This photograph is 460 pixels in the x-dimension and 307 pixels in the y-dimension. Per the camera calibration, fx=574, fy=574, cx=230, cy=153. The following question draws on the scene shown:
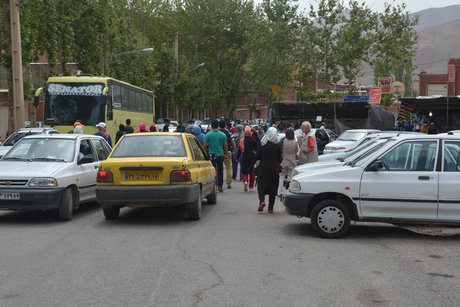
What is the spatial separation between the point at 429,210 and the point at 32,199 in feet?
21.3

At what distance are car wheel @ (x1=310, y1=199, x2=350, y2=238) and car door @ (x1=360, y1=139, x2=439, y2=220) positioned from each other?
1.18 feet

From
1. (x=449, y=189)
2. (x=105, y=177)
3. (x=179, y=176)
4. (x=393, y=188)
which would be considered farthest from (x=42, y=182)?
(x=449, y=189)

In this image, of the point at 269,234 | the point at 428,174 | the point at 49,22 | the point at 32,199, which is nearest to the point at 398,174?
the point at 428,174

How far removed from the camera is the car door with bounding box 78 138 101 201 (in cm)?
1109

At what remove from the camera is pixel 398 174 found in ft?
28.9

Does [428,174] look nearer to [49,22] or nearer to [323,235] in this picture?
[323,235]

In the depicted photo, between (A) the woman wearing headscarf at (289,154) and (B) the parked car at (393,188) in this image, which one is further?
(A) the woman wearing headscarf at (289,154)

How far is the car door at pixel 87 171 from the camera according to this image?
437 inches

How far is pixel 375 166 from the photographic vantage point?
346 inches

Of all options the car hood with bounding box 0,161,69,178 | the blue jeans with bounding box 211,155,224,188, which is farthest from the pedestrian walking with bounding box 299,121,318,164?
the car hood with bounding box 0,161,69,178

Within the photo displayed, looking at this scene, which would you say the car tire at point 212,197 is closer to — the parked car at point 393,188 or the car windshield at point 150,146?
the car windshield at point 150,146

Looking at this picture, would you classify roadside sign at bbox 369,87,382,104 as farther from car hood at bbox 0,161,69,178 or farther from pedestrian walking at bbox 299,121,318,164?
car hood at bbox 0,161,69,178

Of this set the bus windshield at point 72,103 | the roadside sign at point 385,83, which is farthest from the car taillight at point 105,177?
the roadside sign at point 385,83

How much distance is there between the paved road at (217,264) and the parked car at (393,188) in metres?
0.40
